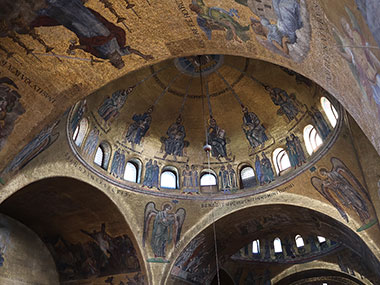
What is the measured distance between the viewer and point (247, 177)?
16.5 meters

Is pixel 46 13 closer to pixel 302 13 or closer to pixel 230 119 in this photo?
pixel 302 13

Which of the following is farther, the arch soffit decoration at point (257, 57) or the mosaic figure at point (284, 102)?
the mosaic figure at point (284, 102)

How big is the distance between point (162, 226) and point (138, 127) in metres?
4.31

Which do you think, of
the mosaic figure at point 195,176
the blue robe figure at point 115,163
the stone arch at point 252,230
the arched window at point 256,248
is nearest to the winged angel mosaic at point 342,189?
the stone arch at point 252,230

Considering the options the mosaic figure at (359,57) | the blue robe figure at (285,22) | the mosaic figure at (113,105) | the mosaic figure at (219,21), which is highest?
the mosaic figure at (113,105)

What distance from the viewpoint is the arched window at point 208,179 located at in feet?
55.3

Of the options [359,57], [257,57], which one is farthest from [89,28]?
[359,57]

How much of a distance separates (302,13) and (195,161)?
37.1 feet

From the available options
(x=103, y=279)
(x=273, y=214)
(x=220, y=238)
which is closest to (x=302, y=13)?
(x=273, y=214)

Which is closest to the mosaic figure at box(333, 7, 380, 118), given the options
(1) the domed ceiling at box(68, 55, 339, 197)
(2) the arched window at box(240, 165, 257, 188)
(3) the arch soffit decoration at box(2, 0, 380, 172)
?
(3) the arch soffit decoration at box(2, 0, 380, 172)

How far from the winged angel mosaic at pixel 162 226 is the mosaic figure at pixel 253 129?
436 cm

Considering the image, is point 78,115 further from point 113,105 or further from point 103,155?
point 103,155

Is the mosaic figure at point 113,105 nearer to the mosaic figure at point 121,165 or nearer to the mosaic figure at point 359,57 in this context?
the mosaic figure at point 121,165

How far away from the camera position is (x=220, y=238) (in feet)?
55.7
